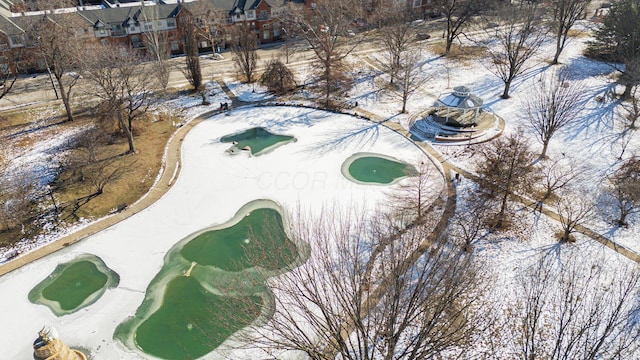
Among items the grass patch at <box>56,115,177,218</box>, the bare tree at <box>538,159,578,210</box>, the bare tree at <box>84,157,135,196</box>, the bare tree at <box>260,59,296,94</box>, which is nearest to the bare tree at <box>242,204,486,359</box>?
the bare tree at <box>538,159,578,210</box>

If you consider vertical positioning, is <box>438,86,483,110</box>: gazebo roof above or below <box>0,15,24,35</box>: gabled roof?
below

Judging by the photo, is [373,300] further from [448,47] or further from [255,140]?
[448,47]

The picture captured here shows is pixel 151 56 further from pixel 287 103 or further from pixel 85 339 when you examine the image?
pixel 85 339

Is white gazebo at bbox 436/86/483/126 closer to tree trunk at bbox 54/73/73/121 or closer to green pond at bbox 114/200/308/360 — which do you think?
green pond at bbox 114/200/308/360

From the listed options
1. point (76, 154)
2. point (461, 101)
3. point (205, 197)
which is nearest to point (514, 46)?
point (461, 101)

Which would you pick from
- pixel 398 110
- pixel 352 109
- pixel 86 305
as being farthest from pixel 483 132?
pixel 86 305

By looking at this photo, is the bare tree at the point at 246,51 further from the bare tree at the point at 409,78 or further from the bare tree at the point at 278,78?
the bare tree at the point at 409,78
